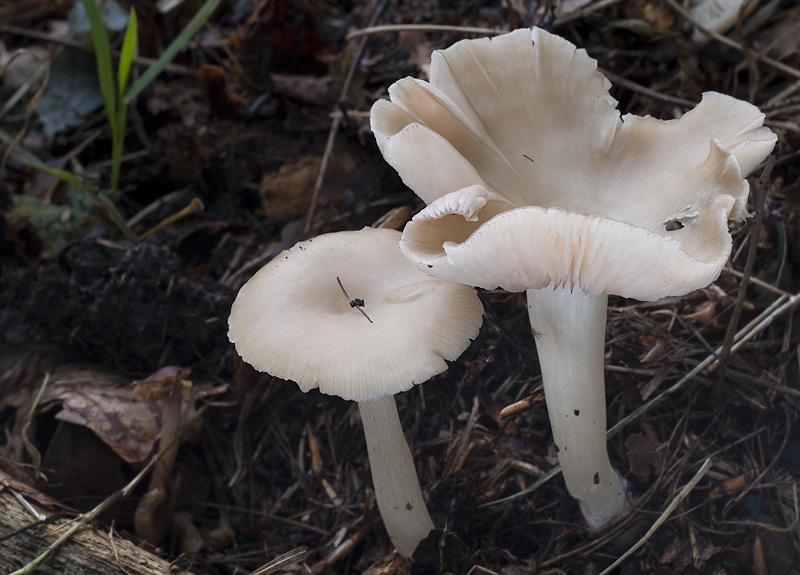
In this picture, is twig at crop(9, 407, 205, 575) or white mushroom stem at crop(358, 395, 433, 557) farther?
white mushroom stem at crop(358, 395, 433, 557)

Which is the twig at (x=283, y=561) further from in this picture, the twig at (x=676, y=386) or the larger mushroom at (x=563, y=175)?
the larger mushroom at (x=563, y=175)

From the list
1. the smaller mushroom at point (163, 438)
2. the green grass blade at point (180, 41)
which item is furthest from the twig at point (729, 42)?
the smaller mushroom at point (163, 438)

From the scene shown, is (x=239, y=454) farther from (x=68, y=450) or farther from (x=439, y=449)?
(x=439, y=449)

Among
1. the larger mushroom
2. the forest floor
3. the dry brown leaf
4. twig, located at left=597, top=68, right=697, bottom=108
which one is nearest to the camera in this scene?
the larger mushroom

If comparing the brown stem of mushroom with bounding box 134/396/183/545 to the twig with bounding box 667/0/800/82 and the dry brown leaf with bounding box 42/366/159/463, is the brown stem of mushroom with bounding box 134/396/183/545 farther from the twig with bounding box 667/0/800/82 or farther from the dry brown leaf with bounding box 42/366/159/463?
the twig with bounding box 667/0/800/82

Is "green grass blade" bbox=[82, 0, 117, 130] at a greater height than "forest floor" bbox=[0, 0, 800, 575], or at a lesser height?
greater

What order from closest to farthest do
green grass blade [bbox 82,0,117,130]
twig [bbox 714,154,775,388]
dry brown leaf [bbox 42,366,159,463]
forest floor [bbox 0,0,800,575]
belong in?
1. twig [bbox 714,154,775,388]
2. forest floor [bbox 0,0,800,575]
3. dry brown leaf [bbox 42,366,159,463]
4. green grass blade [bbox 82,0,117,130]

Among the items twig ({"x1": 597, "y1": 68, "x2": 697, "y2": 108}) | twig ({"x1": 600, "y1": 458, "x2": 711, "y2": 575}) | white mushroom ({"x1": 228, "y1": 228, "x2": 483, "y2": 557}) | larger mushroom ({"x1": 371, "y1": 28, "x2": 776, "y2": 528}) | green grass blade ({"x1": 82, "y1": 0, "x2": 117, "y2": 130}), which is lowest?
twig ({"x1": 600, "y1": 458, "x2": 711, "y2": 575})

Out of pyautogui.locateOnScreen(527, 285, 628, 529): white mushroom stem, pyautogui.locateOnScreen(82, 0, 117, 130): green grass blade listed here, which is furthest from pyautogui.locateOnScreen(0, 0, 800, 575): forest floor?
pyautogui.locateOnScreen(82, 0, 117, 130): green grass blade
